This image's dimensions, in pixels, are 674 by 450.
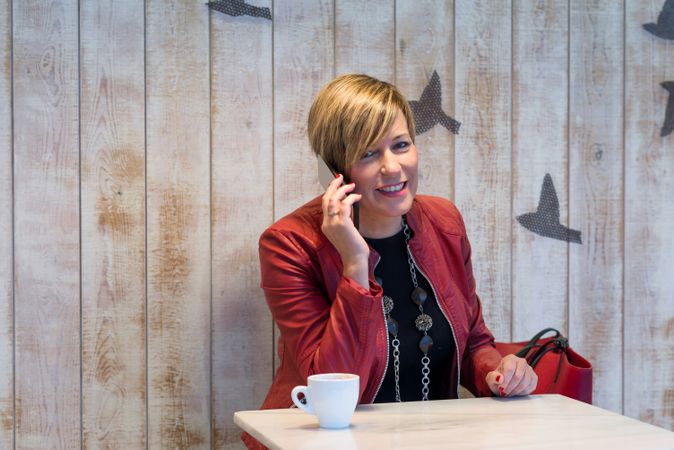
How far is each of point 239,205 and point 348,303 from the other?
2.01 ft

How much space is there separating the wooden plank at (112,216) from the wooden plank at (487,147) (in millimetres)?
876

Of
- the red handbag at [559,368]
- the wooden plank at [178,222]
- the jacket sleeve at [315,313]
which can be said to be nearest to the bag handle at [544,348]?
the red handbag at [559,368]

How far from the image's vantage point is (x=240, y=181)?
2.19m

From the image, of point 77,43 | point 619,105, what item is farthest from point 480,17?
point 77,43

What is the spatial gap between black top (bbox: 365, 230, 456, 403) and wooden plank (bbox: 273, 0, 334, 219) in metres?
0.34

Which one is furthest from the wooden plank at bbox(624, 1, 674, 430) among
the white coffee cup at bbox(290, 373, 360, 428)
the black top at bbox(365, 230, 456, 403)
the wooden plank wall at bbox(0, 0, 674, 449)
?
the white coffee cup at bbox(290, 373, 360, 428)

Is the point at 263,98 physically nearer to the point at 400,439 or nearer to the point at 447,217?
the point at 447,217

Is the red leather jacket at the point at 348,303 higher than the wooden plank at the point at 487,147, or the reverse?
the wooden plank at the point at 487,147

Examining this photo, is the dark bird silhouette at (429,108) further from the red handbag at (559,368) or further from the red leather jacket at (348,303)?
the red handbag at (559,368)

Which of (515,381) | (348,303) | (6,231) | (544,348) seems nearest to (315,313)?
(348,303)

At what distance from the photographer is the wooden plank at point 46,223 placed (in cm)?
205

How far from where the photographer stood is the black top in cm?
192

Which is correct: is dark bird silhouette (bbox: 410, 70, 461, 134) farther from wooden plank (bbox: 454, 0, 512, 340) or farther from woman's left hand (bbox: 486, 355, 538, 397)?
woman's left hand (bbox: 486, 355, 538, 397)

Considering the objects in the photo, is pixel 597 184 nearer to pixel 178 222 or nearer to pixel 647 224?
pixel 647 224
